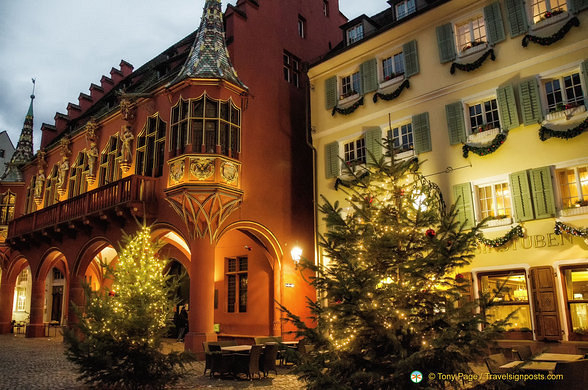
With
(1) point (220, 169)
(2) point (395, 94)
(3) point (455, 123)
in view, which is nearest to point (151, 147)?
(1) point (220, 169)

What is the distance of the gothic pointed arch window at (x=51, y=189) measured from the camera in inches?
1049

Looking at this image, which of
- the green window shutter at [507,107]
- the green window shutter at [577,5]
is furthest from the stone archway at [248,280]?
the green window shutter at [577,5]

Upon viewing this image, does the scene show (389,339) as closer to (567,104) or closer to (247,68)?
(567,104)

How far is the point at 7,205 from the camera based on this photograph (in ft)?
103

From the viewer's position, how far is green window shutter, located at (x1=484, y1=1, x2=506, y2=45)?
14.1 metres

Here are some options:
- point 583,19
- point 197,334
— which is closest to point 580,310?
point 583,19

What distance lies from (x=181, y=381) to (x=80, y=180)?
51.9 ft

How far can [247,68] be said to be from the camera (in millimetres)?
18938

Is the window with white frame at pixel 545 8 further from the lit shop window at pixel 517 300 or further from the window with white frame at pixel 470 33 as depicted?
the lit shop window at pixel 517 300

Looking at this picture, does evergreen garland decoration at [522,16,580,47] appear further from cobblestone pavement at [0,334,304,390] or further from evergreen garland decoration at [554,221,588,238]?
cobblestone pavement at [0,334,304,390]

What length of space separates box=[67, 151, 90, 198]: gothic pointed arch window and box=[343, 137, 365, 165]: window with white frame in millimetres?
13012

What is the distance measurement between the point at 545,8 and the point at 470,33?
2.21 m

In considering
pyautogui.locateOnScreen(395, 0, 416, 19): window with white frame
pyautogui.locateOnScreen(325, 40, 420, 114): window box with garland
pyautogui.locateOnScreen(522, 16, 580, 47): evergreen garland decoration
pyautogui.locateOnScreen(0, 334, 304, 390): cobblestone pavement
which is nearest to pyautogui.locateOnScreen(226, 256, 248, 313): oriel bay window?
pyautogui.locateOnScreen(0, 334, 304, 390): cobblestone pavement

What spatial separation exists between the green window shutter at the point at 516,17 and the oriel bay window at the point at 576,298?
6.74 metres
